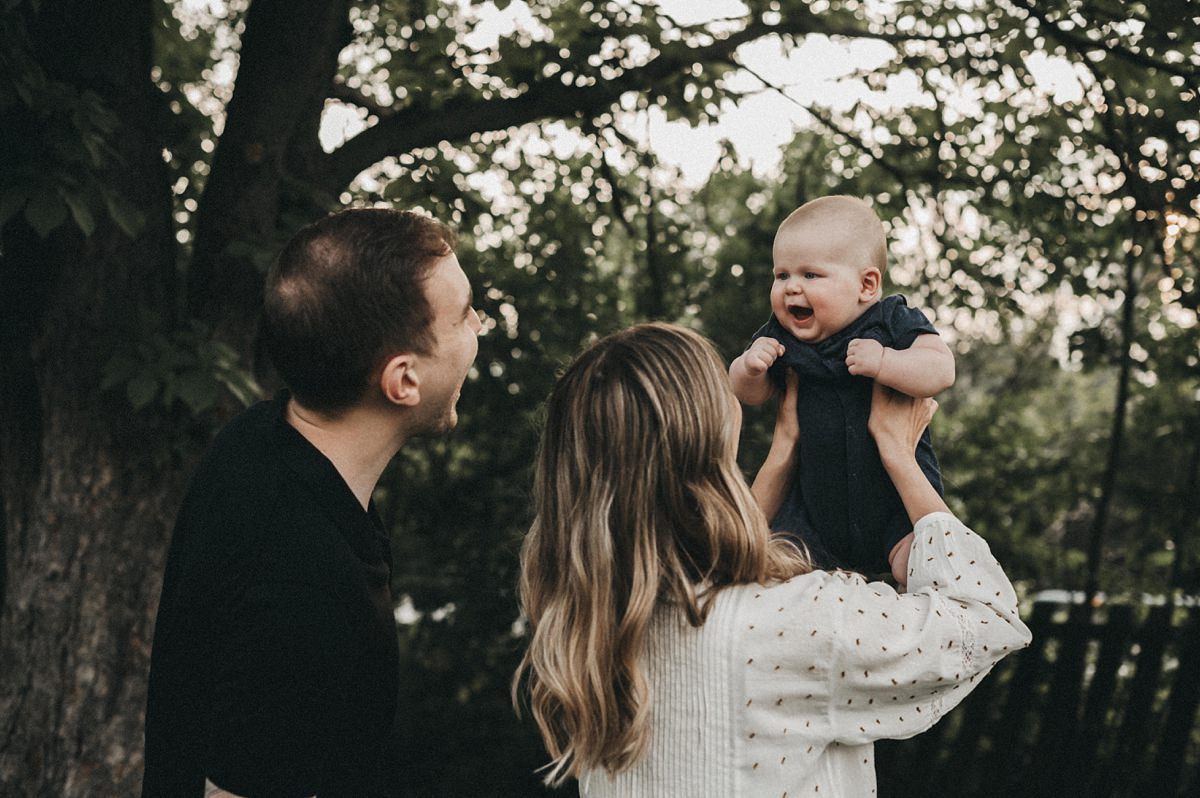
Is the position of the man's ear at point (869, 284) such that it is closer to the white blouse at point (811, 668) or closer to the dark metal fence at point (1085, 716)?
the white blouse at point (811, 668)

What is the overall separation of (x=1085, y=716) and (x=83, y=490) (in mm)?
4292

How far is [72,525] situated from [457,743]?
3.18 m

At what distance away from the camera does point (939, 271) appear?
18.7ft

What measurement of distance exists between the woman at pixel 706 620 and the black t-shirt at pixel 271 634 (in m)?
0.31

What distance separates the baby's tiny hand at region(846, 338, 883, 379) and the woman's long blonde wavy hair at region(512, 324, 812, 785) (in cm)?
27

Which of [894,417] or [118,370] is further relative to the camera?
[118,370]

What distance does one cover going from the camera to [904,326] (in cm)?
187

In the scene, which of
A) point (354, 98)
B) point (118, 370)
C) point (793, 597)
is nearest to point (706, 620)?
point (793, 597)

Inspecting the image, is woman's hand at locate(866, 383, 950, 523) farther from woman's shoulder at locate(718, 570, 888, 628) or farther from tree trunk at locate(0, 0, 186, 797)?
tree trunk at locate(0, 0, 186, 797)

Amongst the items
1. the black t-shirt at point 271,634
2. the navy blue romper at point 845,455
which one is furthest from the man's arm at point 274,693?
the navy blue romper at point 845,455

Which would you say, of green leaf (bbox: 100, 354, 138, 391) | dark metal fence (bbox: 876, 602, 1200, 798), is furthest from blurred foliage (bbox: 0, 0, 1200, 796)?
dark metal fence (bbox: 876, 602, 1200, 798)

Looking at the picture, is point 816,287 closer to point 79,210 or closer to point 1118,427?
point 79,210

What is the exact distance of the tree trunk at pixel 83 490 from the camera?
11.4ft

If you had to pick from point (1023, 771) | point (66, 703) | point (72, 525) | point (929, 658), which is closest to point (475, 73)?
point (72, 525)
